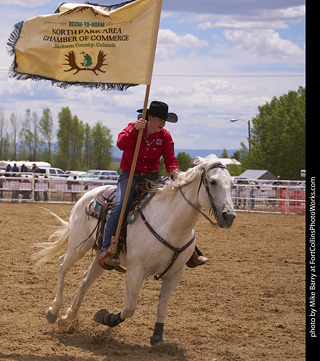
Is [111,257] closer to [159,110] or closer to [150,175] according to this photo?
[150,175]

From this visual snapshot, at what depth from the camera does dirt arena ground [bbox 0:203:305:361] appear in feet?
17.4

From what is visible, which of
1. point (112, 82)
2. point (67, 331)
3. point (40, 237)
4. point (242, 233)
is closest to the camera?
point (112, 82)

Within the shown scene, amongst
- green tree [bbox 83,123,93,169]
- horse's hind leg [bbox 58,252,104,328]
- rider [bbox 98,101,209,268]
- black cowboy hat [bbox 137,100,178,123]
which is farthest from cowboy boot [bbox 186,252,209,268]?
green tree [bbox 83,123,93,169]

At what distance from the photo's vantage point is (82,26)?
5.56 m

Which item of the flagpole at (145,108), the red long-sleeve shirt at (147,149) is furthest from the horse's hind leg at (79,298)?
the red long-sleeve shirt at (147,149)

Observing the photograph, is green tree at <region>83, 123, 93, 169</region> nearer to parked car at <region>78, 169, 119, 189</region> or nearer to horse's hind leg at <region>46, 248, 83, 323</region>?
parked car at <region>78, 169, 119, 189</region>

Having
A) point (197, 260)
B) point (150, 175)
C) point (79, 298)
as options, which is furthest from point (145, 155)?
point (79, 298)

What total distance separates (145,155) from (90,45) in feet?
4.16

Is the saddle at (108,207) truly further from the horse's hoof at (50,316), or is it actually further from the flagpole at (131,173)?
the horse's hoof at (50,316)

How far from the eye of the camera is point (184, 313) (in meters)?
6.76
